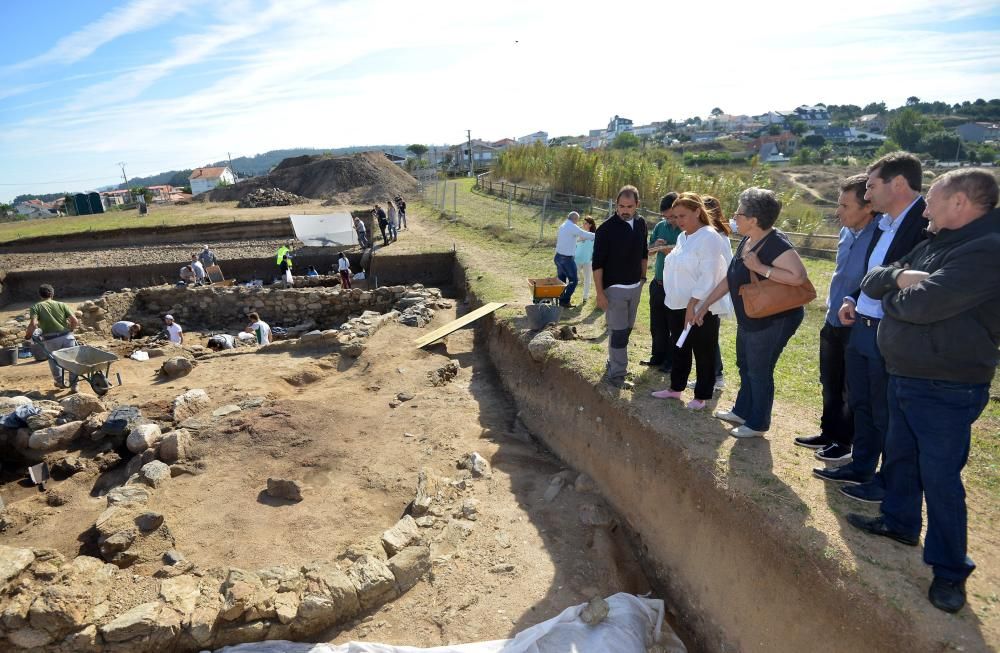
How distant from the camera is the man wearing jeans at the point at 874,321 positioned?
3.05 meters

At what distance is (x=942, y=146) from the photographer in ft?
→ 151

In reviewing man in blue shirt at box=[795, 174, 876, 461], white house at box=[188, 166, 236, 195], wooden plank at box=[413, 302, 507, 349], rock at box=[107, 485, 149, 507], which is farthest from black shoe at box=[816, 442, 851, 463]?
white house at box=[188, 166, 236, 195]

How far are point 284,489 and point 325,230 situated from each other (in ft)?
50.0

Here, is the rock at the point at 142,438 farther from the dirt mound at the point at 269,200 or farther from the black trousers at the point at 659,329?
the dirt mound at the point at 269,200

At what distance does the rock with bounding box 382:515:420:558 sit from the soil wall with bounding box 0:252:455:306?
10.4 metres

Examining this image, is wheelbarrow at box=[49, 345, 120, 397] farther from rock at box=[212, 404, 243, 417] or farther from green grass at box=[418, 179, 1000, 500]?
green grass at box=[418, 179, 1000, 500]

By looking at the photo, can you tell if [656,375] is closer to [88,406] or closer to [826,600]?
[826,600]

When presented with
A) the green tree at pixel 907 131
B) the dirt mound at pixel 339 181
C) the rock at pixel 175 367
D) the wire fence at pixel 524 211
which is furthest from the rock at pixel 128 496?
the green tree at pixel 907 131

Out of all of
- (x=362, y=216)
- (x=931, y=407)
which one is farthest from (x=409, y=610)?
(x=362, y=216)

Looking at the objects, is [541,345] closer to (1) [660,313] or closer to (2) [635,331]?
(2) [635,331]

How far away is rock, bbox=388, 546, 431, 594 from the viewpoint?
13.6ft

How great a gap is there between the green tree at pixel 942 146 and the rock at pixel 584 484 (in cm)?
5437

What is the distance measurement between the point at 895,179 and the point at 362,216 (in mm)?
20490

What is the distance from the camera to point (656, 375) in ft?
17.7
